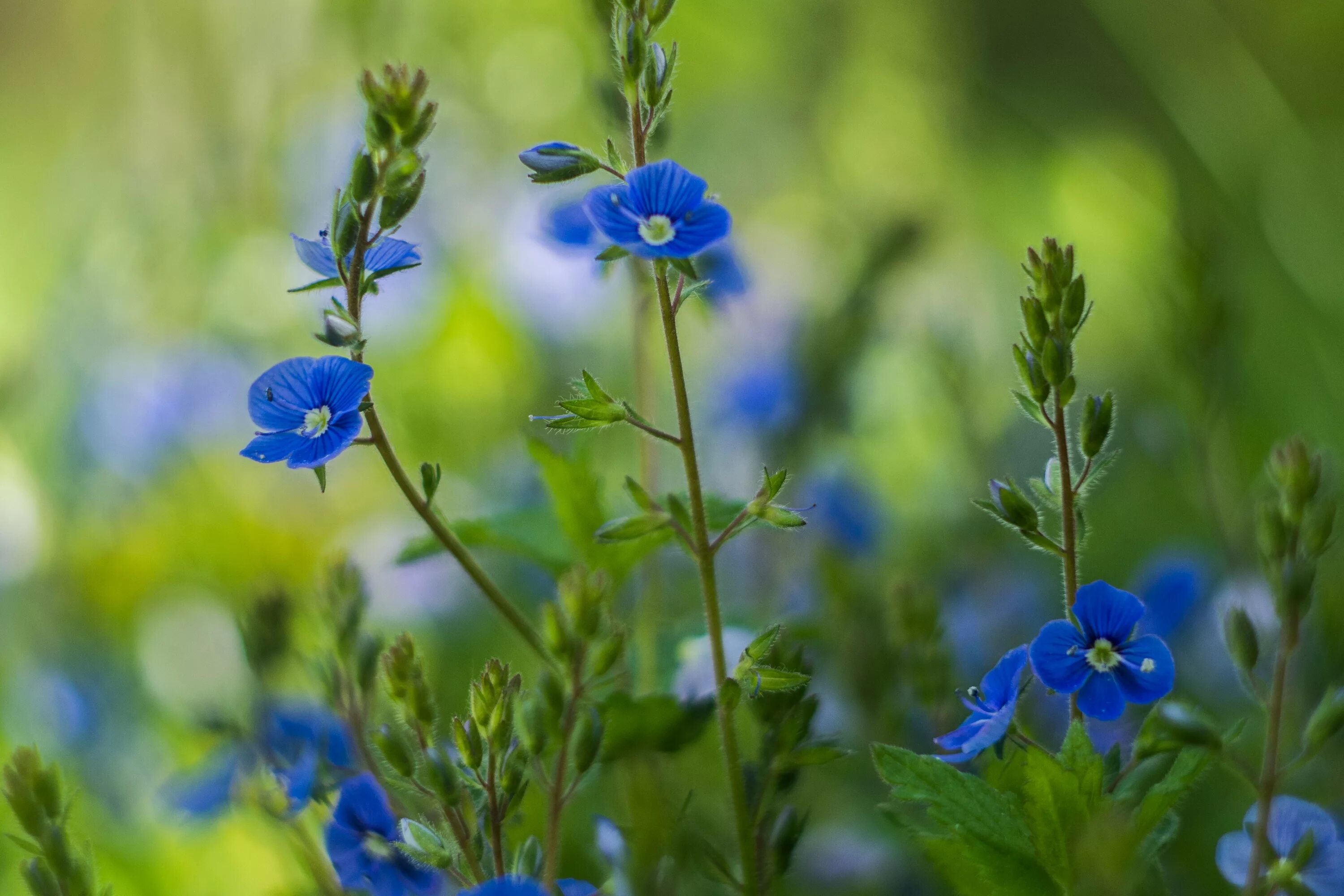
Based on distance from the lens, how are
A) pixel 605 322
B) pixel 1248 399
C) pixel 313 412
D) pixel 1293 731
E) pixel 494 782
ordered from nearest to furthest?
pixel 494 782 → pixel 313 412 → pixel 1293 731 → pixel 1248 399 → pixel 605 322

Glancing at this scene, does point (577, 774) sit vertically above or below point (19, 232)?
below

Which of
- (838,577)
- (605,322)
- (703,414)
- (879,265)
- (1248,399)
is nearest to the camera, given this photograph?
(838,577)

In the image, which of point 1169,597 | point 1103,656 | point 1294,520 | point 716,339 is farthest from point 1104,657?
point 716,339

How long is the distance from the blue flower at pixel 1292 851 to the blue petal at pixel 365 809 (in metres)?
0.42

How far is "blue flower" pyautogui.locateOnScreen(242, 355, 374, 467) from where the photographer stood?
584 millimetres

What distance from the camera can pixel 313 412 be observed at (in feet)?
2.09

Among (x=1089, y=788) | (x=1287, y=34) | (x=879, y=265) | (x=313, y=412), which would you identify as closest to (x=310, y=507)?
(x=879, y=265)

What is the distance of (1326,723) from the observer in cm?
51

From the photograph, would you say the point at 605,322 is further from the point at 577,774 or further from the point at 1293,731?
the point at 577,774

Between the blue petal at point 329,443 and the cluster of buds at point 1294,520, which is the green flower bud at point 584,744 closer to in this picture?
the blue petal at point 329,443

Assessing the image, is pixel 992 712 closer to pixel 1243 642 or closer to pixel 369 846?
pixel 1243 642

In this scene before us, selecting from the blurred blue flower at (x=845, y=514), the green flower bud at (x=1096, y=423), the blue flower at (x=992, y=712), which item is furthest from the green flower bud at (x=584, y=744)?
the blurred blue flower at (x=845, y=514)

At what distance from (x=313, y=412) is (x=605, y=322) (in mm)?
1248

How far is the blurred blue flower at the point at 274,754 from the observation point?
29.9 inches
